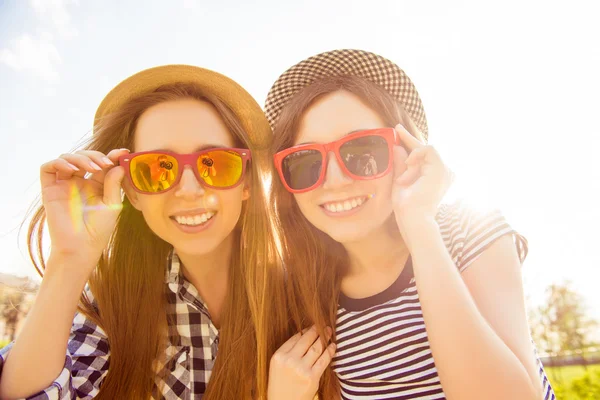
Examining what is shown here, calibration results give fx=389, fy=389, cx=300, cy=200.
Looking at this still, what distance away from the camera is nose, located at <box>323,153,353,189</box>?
2.03 m

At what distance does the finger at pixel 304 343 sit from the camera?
6.96 ft

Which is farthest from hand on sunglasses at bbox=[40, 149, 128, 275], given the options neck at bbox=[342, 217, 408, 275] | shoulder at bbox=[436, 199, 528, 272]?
shoulder at bbox=[436, 199, 528, 272]

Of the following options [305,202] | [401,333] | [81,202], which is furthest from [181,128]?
[401,333]

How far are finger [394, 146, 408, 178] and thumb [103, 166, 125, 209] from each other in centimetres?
153

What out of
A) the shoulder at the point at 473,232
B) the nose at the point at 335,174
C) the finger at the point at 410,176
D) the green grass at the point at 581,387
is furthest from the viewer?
the green grass at the point at 581,387

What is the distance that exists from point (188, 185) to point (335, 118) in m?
0.91

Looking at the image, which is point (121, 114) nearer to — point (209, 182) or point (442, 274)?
point (209, 182)

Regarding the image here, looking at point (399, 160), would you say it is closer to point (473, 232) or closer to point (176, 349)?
point (473, 232)

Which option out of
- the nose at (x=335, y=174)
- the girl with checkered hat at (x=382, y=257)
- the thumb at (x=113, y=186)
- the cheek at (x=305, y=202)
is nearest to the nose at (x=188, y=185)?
the thumb at (x=113, y=186)

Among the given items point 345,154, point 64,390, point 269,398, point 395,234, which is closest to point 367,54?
point 345,154

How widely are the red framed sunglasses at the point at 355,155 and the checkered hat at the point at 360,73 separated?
20.9 inches

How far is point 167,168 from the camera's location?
221 cm

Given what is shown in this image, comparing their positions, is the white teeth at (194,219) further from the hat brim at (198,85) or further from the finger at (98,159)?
the hat brim at (198,85)

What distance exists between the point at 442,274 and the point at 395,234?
69cm
